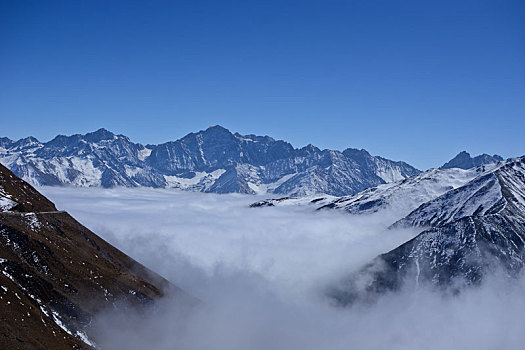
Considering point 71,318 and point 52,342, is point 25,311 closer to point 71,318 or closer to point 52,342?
point 52,342

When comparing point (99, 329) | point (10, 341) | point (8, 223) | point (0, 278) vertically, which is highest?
point (8, 223)

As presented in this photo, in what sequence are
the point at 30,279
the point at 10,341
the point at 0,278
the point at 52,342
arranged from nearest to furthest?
the point at 10,341 → the point at 52,342 → the point at 0,278 → the point at 30,279

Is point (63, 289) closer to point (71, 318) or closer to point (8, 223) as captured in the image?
point (71, 318)

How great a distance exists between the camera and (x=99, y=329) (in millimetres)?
196125

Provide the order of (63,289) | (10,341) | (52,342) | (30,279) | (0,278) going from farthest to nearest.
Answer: (63,289) → (30,279) → (0,278) → (52,342) → (10,341)

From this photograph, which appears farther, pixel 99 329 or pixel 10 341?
pixel 99 329

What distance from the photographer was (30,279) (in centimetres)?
17950

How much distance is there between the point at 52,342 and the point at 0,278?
32.1m

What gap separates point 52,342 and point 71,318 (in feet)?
110

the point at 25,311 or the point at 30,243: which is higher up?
the point at 30,243

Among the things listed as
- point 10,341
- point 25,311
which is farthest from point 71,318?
point 10,341

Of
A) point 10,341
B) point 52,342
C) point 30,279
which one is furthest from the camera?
point 30,279

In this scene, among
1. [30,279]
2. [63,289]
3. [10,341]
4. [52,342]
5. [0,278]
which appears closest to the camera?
[10,341]

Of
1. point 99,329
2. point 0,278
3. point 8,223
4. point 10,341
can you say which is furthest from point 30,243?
point 10,341
